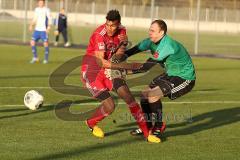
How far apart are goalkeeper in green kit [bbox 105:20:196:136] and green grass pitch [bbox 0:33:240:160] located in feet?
1.36

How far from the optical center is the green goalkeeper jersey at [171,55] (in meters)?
9.91

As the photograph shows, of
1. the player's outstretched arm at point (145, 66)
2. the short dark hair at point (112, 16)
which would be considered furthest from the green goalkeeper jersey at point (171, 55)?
the short dark hair at point (112, 16)

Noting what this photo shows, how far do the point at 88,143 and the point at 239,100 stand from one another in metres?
6.68

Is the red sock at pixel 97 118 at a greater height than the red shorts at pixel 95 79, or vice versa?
the red shorts at pixel 95 79

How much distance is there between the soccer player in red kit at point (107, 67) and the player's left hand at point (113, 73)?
0.16ft

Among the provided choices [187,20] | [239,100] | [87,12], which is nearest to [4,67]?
[239,100]

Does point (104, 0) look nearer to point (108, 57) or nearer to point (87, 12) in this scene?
point (87, 12)

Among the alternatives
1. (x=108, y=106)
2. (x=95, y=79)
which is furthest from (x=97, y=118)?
→ (x=95, y=79)

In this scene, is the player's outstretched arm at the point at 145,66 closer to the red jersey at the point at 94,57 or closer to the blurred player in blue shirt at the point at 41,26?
the red jersey at the point at 94,57

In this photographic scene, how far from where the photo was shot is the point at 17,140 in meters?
9.62

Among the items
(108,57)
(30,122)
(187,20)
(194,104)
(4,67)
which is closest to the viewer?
(108,57)

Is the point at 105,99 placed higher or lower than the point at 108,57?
lower

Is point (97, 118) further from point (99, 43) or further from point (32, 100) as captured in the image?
point (32, 100)

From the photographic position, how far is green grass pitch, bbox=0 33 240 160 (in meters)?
9.04
